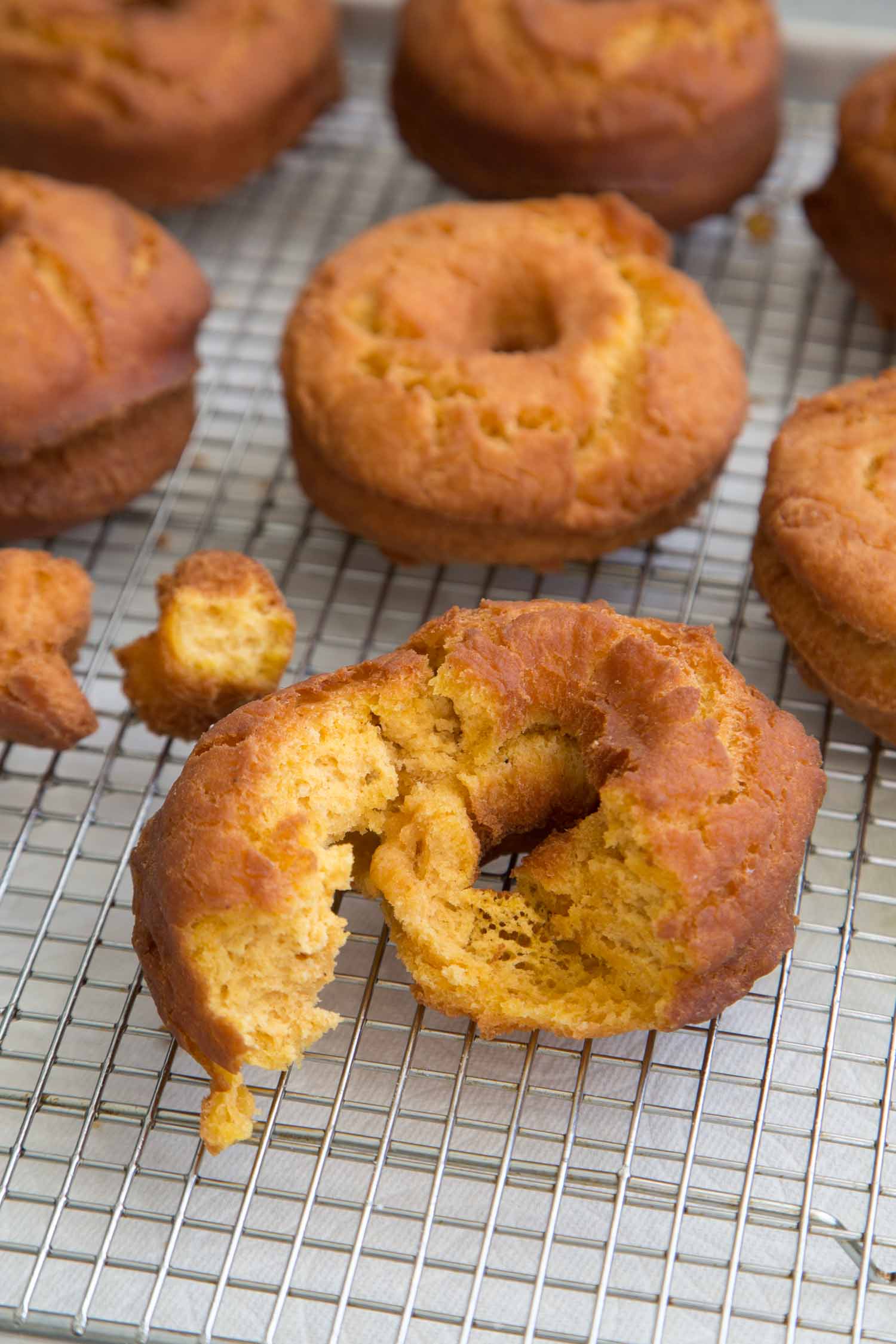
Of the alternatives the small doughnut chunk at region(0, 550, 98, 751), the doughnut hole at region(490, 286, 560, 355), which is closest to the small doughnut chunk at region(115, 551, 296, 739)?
the small doughnut chunk at region(0, 550, 98, 751)

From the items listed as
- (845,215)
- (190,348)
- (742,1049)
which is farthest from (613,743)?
(845,215)

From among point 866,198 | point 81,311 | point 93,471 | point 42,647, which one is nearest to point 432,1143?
point 42,647

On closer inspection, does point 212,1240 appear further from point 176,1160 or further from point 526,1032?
point 526,1032

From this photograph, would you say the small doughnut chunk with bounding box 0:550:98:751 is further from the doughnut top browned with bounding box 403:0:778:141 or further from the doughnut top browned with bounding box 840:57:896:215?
the doughnut top browned with bounding box 840:57:896:215

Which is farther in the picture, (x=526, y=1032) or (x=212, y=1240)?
(x=526, y=1032)

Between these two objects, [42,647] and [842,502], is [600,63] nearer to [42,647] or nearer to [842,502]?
[842,502]

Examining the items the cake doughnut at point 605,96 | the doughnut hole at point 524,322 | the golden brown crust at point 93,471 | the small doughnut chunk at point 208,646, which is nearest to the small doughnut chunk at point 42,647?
the small doughnut chunk at point 208,646
